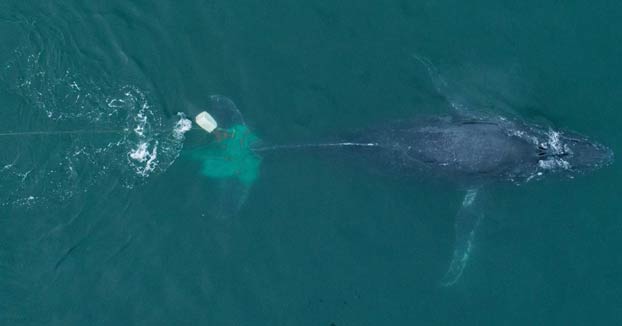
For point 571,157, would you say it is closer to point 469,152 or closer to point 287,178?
point 469,152

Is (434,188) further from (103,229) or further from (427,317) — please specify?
(103,229)

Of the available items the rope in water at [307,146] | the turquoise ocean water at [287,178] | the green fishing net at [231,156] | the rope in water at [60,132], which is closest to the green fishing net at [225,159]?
the green fishing net at [231,156]

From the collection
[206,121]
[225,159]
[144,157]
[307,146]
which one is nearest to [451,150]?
[307,146]

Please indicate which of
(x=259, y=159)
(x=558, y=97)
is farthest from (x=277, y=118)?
(x=558, y=97)

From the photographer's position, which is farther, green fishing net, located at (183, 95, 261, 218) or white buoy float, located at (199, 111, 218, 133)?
white buoy float, located at (199, 111, 218, 133)

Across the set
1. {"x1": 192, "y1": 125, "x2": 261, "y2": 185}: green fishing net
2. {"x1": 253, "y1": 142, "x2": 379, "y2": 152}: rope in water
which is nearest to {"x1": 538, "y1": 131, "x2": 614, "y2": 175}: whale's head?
{"x1": 253, "y1": 142, "x2": 379, "y2": 152}: rope in water

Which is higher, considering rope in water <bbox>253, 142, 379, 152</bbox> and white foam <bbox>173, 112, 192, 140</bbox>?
white foam <bbox>173, 112, 192, 140</bbox>

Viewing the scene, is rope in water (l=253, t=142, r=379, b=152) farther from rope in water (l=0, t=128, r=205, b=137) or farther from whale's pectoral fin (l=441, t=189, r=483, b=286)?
rope in water (l=0, t=128, r=205, b=137)

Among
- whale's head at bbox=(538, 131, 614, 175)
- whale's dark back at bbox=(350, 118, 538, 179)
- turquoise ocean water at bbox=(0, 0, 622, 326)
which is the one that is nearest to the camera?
turquoise ocean water at bbox=(0, 0, 622, 326)

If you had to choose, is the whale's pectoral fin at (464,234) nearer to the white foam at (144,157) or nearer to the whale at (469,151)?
the whale at (469,151)
